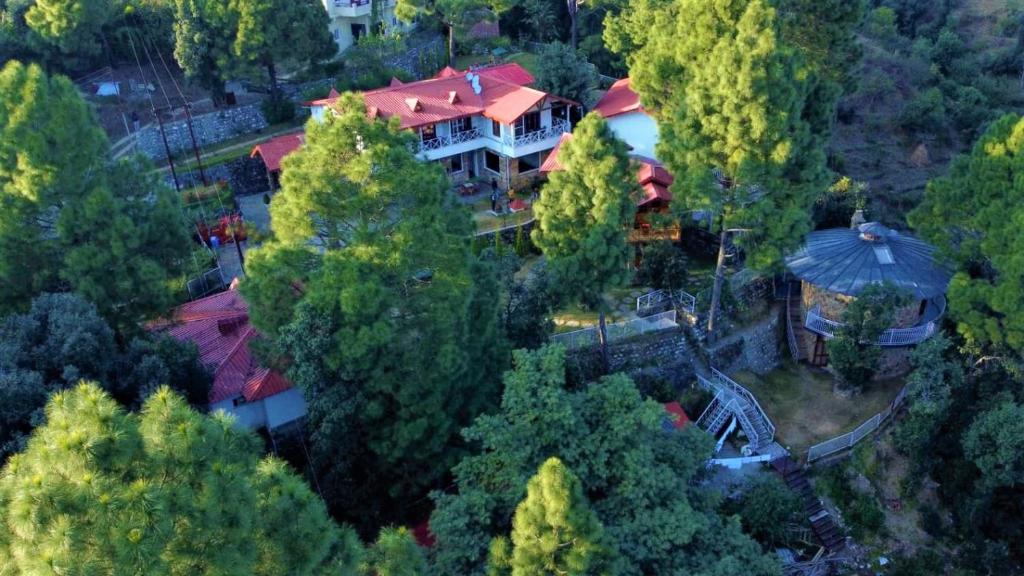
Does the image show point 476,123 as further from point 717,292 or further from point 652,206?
point 717,292

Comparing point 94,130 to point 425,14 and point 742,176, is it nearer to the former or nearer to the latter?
point 742,176

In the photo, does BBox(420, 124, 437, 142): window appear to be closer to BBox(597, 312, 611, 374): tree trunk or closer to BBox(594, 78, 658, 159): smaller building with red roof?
BBox(594, 78, 658, 159): smaller building with red roof

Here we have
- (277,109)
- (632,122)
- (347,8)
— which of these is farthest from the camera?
(347,8)

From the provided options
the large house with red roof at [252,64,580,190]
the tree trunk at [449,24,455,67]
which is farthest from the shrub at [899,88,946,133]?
the tree trunk at [449,24,455,67]

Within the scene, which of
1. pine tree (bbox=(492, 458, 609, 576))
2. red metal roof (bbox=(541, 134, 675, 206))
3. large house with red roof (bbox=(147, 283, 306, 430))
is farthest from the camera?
red metal roof (bbox=(541, 134, 675, 206))

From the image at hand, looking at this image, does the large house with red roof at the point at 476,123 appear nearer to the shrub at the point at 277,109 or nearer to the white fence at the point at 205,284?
the shrub at the point at 277,109

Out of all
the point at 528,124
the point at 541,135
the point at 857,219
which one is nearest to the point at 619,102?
the point at 541,135

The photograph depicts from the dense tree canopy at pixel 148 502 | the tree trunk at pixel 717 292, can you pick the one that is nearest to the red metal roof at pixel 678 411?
the tree trunk at pixel 717 292
